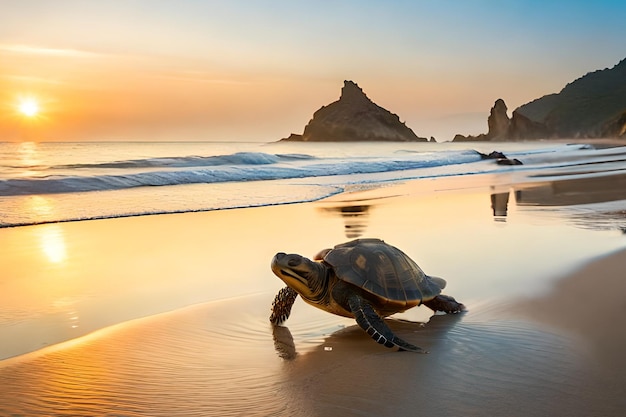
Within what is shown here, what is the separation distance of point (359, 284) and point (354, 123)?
17248cm

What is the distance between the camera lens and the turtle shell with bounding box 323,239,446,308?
4523 millimetres

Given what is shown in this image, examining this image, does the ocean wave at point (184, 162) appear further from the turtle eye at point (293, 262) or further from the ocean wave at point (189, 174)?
the turtle eye at point (293, 262)

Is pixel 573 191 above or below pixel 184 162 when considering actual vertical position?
below

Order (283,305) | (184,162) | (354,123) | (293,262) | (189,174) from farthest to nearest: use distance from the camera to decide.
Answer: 1. (354,123)
2. (184,162)
3. (189,174)
4. (283,305)
5. (293,262)

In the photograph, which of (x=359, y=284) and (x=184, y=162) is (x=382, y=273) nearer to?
(x=359, y=284)

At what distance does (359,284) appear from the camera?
4480mm

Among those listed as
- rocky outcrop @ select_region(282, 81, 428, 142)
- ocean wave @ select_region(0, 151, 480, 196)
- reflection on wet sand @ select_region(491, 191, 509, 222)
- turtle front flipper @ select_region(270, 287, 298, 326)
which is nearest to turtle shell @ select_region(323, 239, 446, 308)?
turtle front flipper @ select_region(270, 287, 298, 326)

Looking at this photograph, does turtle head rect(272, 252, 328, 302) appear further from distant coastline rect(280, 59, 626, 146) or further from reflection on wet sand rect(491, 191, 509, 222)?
distant coastline rect(280, 59, 626, 146)

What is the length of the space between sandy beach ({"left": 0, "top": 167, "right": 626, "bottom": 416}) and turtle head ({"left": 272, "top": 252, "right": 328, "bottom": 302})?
0.38 m

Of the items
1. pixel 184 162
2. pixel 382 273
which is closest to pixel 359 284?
pixel 382 273

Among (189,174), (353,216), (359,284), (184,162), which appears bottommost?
(353,216)

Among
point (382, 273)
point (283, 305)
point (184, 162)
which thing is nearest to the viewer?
point (382, 273)

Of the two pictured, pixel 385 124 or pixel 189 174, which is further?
pixel 385 124

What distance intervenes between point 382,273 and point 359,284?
28 centimetres
